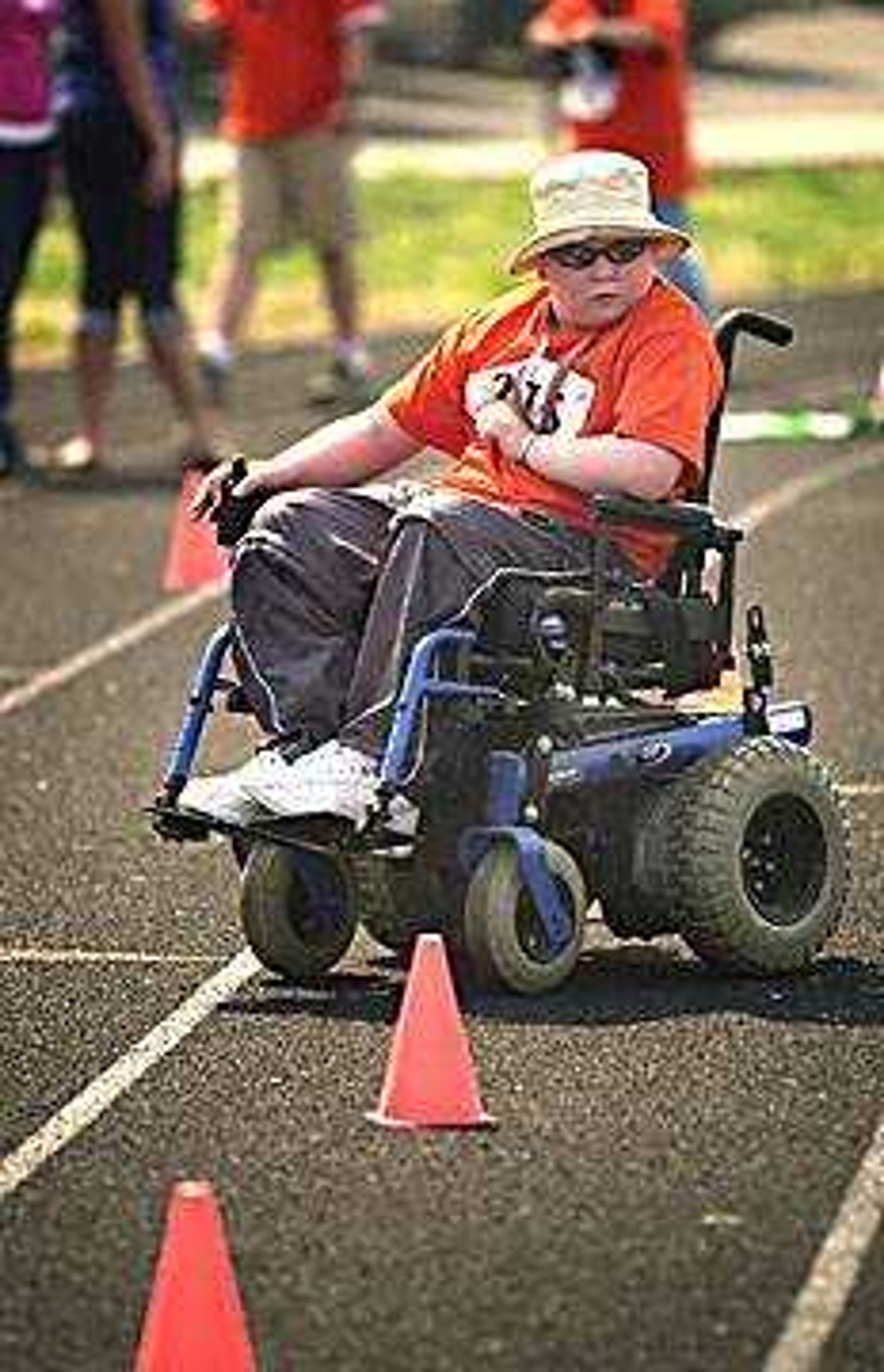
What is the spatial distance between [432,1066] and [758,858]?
1375mm

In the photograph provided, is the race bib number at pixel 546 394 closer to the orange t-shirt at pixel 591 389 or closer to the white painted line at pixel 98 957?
the orange t-shirt at pixel 591 389

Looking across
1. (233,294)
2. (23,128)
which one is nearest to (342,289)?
(233,294)

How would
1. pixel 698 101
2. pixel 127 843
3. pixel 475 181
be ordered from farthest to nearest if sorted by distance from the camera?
pixel 698 101 < pixel 475 181 < pixel 127 843

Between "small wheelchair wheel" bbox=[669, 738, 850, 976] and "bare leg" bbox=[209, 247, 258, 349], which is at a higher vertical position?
"small wheelchair wheel" bbox=[669, 738, 850, 976]

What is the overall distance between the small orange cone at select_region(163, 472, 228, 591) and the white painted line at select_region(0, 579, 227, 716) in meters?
0.04

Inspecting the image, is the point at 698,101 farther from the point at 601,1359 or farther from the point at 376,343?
the point at 601,1359

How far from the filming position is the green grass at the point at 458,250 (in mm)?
23188

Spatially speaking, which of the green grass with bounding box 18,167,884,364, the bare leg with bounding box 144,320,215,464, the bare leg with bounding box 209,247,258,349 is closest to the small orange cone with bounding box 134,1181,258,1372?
the bare leg with bounding box 144,320,215,464

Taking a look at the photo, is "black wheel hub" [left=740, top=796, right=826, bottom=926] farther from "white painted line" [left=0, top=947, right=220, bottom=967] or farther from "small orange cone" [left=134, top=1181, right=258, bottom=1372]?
"small orange cone" [left=134, top=1181, right=258, bottom=1372]

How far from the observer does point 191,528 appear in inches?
579

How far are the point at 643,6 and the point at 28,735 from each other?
5194 millimetres

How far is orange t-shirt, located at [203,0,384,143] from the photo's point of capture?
19.7 metres

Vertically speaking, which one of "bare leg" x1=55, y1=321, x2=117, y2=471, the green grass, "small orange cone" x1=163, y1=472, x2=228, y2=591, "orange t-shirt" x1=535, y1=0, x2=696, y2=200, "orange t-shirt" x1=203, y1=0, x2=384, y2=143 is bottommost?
the green grass

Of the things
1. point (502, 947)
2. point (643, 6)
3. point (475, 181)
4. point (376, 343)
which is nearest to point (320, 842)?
point (502, 947)
